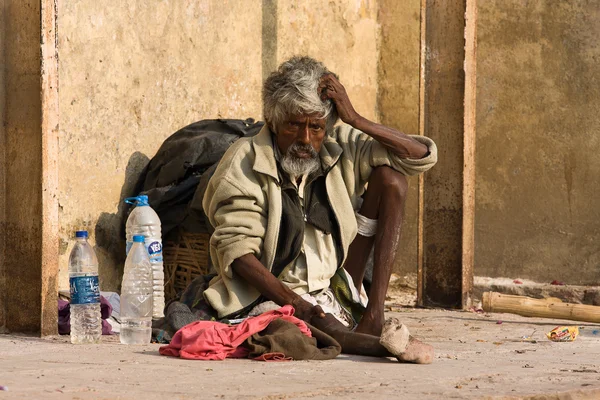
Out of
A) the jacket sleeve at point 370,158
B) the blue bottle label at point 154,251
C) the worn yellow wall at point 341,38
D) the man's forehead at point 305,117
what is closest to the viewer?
the man's forehead at point 305,117

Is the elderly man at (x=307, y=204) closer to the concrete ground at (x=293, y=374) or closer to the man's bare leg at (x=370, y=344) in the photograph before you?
the man's bare leg at (x=370, y=344)

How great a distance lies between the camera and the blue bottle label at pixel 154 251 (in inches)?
243

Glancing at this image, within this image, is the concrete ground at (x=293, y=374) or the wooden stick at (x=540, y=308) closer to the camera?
the concrete ground at (x=293, y=374)

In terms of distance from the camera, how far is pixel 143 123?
277 inches

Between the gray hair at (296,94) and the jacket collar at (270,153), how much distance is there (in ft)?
0.21

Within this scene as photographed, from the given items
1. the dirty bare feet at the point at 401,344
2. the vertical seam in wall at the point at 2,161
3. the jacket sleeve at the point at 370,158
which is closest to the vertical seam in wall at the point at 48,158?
the vertical seam in wall at the point at 2,161

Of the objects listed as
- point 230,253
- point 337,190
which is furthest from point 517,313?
point 230,253

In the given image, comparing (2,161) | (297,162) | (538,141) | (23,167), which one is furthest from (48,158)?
(538,141)

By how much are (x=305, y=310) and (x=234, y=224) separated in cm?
54

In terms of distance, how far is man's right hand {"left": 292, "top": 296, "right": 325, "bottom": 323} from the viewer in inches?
200

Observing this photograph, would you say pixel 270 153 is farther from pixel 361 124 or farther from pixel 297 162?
pixel 361 124

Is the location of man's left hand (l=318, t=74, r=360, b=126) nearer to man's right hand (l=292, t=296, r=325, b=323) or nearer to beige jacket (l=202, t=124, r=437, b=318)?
beige jacket (l=202, t=124, r=437, b=318)

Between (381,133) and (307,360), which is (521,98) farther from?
(307,360)

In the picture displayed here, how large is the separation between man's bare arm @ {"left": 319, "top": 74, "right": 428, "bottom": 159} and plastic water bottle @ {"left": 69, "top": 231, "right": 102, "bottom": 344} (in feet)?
4.32
